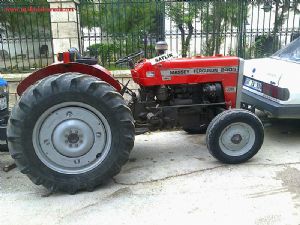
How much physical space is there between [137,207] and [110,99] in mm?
1092

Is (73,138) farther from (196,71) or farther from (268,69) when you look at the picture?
(268,69)

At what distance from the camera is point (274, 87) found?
5344mm

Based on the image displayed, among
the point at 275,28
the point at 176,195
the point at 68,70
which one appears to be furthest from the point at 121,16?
the point at 176,195

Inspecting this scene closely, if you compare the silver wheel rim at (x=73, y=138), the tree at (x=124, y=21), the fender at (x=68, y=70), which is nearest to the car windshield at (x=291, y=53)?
the tree at (x=124, y=21)

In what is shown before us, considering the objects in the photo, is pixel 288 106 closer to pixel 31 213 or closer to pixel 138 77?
pixel 138 77

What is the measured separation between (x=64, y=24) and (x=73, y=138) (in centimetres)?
442

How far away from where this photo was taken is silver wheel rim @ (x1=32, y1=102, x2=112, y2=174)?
390 centimetres

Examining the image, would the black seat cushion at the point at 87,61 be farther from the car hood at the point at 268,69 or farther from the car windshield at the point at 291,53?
the car windshield at the point at 291,53

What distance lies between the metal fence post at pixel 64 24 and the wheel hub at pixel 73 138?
4.30 m

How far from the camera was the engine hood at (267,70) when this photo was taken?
5375 mm

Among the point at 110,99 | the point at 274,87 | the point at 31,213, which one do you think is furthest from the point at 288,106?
the point at 31,213

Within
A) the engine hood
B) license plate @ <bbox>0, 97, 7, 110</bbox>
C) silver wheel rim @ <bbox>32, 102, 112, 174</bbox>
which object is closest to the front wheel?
the engine hood

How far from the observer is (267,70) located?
18.5 feet

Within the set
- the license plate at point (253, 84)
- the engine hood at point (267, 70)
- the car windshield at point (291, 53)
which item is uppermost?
the car windshield at point (291, 53)
